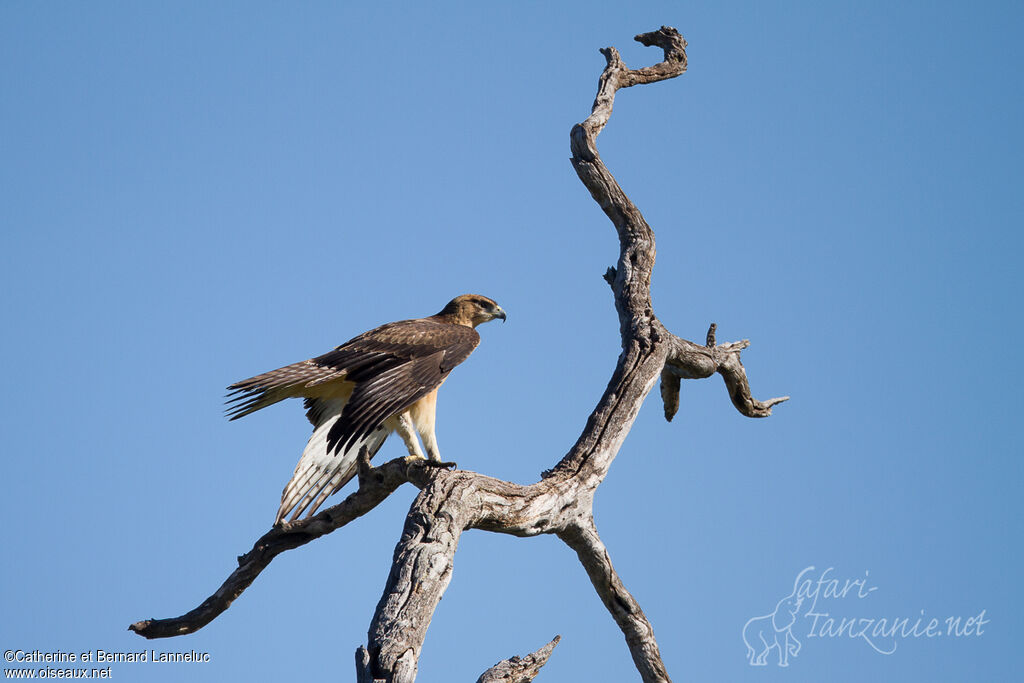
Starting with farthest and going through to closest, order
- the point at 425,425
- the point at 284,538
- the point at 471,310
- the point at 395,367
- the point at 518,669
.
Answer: the point at 471,310, the point at 425,425, the point at 395,367, the point at 284,538, the point at 518,669

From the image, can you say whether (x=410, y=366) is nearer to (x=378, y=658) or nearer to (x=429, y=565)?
(x=429, y=565)

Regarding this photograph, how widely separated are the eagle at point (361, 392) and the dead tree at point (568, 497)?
38 centimetres

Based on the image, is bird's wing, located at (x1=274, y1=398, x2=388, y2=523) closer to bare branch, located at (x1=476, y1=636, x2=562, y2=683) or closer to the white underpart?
the white underpart

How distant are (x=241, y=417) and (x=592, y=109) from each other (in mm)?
3722

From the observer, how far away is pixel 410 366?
632cm

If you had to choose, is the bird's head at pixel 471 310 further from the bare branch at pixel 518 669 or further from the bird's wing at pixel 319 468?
the bare branch at pixel 518 669

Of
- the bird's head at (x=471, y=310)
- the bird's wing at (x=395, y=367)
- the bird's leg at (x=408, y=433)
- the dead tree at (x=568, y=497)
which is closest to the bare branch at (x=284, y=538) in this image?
the dead tree at (x=568, y=497)

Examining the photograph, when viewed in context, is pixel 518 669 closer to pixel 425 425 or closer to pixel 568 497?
pixel 568 497

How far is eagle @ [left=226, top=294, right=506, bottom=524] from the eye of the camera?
19.6 ft

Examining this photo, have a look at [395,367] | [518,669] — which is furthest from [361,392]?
[518,669]

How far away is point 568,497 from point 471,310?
2415 mm

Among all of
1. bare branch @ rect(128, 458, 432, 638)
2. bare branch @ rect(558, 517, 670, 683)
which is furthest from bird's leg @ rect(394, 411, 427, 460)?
bare branch @ rect(558, 517, 670, 683)

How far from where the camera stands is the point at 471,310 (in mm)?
7824

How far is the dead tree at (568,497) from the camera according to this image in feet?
14.4
